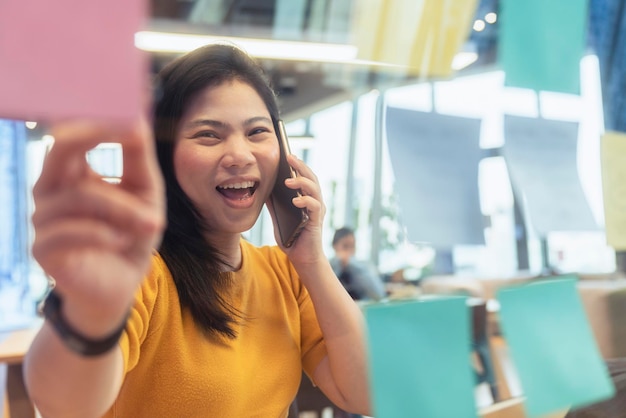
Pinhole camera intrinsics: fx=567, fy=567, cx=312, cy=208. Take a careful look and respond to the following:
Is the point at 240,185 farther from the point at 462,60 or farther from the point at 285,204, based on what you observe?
the point at 462,60

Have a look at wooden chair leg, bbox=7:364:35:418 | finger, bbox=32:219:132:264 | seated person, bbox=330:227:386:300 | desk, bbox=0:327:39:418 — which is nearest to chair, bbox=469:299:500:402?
finger, bbox=32:219:132:264

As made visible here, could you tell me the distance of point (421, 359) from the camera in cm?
59

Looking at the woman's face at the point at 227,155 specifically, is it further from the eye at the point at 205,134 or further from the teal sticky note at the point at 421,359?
the teal sticky note at the point at 421,359

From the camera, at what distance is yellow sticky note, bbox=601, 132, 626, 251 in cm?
77

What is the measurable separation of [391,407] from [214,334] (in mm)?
344

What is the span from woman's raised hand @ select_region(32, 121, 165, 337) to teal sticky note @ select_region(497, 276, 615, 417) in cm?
47

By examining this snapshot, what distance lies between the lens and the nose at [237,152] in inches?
30.4

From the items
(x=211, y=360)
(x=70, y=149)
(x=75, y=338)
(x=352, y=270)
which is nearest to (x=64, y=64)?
(x=70, y=149)

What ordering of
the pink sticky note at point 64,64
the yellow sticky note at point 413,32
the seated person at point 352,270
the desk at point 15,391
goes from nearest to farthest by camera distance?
the pink sticky note at point 64,64
the yellow sticky note at point 413,32
the seated person at point 352,270
the desk at point 15,391

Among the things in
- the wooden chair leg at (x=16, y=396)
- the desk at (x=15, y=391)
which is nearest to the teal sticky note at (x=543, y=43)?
the desk at (x=15, y=391)

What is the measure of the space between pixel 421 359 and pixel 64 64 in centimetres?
45

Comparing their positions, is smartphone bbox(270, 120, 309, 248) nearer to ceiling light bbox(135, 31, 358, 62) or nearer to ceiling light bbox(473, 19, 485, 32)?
ceiling light bbox(135, 31, 358, 62)

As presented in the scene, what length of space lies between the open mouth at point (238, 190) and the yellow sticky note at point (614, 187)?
19.1 inches

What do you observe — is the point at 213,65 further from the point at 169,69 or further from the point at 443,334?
the point at 443,334
